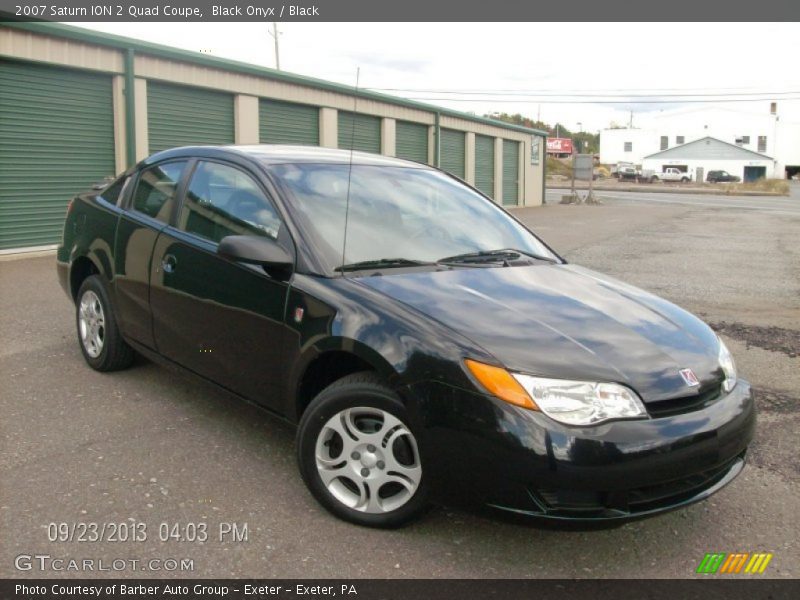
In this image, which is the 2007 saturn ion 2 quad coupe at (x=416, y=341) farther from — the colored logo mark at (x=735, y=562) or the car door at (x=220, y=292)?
the colored logo mark at (x=735, y=562)

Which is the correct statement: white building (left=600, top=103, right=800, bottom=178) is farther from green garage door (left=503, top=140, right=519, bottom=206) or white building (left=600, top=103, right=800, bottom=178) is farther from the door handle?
the door handle

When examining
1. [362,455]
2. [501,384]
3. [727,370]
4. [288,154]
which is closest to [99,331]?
[288,154]

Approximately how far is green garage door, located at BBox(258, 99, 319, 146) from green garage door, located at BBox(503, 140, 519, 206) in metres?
13.2

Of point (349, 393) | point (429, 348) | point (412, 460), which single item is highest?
point (429, 348)

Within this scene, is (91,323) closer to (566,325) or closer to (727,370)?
(566,325)

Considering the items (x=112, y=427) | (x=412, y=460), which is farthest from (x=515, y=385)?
(x=112, y=427)

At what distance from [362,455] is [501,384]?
0.71 meters

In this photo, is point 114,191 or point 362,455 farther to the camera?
point 114,191

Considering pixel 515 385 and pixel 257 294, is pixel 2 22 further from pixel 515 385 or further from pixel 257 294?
pixel 515 385

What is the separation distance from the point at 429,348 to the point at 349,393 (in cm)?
42

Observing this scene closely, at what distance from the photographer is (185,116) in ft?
45.2

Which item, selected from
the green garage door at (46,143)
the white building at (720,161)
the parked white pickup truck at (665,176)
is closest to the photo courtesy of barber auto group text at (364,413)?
the green garage door at (46,143)

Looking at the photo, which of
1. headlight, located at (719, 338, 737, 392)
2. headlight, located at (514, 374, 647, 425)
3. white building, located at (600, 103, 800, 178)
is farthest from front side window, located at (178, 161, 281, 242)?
white building, located at (600, 103, 800, 178)

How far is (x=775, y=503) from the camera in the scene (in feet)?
11.6
